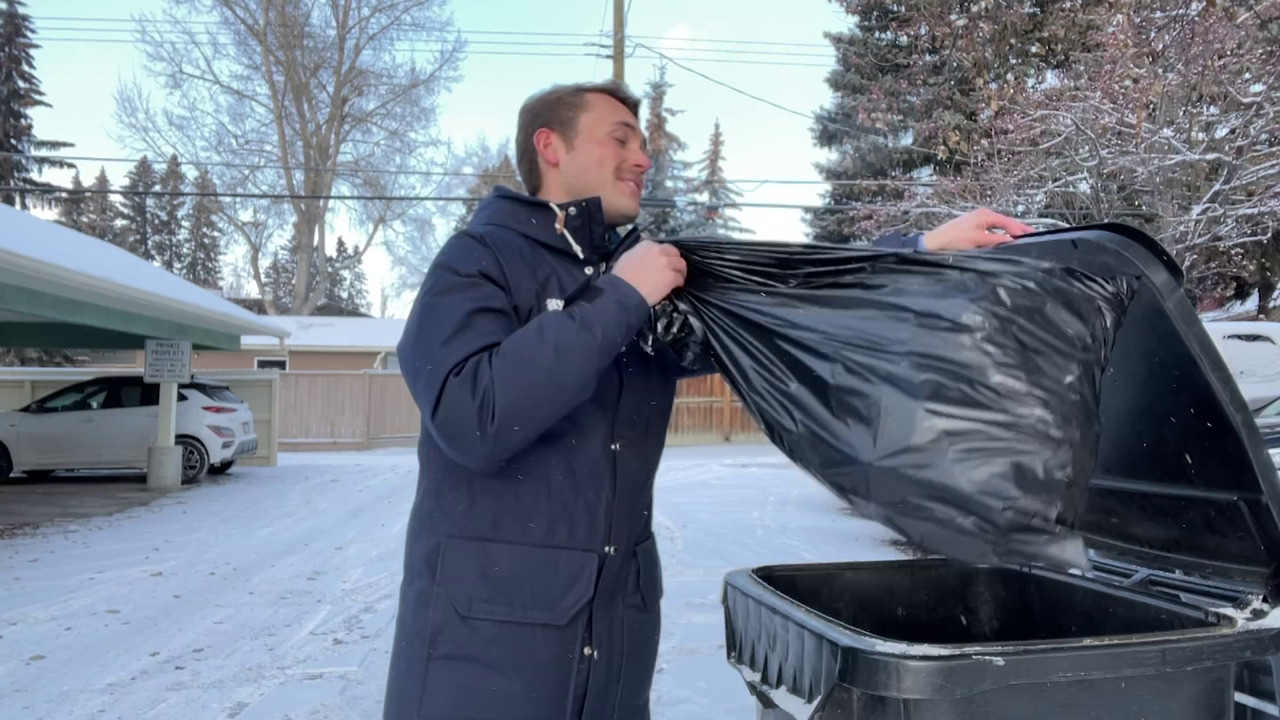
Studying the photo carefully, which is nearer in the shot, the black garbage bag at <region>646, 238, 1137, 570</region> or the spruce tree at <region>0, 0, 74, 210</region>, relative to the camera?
the black garbage bag at <region>646, 238, 1137, 570</region>

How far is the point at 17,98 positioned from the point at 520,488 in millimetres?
35750

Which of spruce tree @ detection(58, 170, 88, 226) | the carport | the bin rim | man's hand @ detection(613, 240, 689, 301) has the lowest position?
the bin rim

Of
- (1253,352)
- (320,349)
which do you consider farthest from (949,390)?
(320,349)

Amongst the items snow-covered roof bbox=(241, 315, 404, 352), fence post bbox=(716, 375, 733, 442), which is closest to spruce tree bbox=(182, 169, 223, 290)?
snow-covered roof bbox=(241, 315, 404, 352)

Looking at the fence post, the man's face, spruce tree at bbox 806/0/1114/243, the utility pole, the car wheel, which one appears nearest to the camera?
the man's face

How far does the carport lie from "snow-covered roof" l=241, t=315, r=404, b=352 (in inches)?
395

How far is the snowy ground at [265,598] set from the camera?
14.6 ft

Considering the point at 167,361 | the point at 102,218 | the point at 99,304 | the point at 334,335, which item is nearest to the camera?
the point at 99,304

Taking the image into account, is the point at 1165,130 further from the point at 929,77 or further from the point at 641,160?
the point at 641,160

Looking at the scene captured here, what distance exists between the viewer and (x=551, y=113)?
2008mm

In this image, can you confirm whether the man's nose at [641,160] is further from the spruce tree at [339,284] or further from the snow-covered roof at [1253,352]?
the spruce tree at [339,284]

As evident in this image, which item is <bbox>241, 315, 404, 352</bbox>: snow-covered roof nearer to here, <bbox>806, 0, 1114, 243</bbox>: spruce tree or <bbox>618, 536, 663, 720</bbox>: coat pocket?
<bbox>806, 0, 1114, 243</bbox>: spruce tree

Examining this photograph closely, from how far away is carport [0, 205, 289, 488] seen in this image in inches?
336

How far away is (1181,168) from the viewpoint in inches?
359
